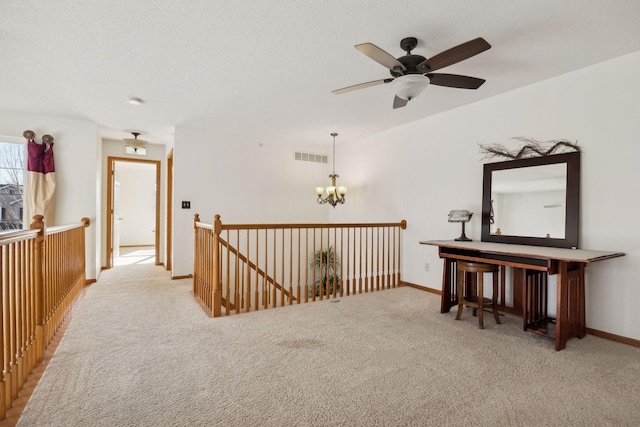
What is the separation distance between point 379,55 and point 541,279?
8.90ft

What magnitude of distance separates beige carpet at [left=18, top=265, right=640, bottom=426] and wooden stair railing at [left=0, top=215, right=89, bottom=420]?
15 centimetres

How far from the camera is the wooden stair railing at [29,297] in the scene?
1.72 meters

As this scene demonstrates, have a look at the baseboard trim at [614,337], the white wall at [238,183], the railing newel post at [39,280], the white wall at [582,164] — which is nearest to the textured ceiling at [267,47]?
the white wall at [582,164]

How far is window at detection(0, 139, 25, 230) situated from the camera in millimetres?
4453

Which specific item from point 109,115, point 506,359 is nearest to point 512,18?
point 506,359

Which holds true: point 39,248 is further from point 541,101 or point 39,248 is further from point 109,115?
point 541,101

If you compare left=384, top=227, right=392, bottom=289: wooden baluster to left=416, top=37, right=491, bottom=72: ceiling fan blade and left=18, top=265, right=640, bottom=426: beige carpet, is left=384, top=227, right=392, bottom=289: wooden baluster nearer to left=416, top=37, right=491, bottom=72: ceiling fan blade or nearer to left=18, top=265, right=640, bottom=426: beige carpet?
left=18, top=265, right=640, bottom=426: beige carpet

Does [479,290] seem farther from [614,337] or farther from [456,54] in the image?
[456,54]

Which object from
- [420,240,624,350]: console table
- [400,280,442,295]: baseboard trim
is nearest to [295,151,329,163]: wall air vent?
[400,280,442,295]: baseboard trim

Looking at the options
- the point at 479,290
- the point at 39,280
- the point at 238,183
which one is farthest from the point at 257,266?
the point at 238,183

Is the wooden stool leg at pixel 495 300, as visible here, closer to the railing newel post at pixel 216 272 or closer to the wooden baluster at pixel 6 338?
the railing newel post at pixel 216 272

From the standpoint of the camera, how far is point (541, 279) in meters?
3.18

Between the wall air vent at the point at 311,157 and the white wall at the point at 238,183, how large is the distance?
0.25 ft

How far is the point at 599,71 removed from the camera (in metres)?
2.85
